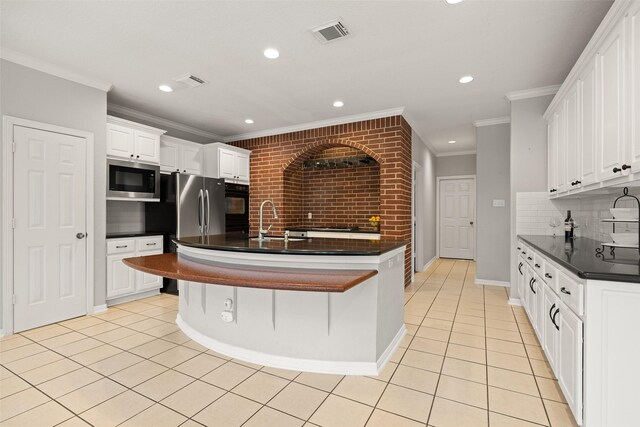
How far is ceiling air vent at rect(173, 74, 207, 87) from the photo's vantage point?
3412 mm

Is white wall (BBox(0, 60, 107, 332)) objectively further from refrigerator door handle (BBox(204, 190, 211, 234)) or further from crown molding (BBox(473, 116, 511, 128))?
crown molding (BBox(473, 116, 511, 128))

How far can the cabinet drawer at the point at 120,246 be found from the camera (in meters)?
3.85

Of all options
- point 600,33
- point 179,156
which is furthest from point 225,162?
point 600,33

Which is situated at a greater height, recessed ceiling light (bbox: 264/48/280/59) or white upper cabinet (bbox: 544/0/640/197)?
recessed ceiling light (bbox: 264/48/280/59)

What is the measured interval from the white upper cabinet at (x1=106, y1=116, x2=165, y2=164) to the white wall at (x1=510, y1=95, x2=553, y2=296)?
16.1 feet

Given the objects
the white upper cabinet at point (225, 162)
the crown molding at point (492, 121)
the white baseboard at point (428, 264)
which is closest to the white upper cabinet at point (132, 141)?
the white upper cabinet at point (225, 162)

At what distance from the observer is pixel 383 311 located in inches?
96.6

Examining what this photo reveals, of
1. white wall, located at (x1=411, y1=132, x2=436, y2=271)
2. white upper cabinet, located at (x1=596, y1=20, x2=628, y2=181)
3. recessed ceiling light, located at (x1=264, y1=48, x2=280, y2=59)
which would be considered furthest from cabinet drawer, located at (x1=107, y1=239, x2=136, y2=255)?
white upper cabinet, located at (x1=596, y1=20, x2=628, y2=181)

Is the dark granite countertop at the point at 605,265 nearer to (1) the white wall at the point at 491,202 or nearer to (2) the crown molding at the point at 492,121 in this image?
(1) the white wall at the point at 491,202

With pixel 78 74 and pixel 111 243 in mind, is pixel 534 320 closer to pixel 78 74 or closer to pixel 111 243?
A: pixel 111 243

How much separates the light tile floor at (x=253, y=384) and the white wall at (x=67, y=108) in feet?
3.43

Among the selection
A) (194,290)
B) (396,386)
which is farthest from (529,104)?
(194,290)

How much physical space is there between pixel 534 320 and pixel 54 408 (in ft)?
12.4

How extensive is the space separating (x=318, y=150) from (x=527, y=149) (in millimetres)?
3140
